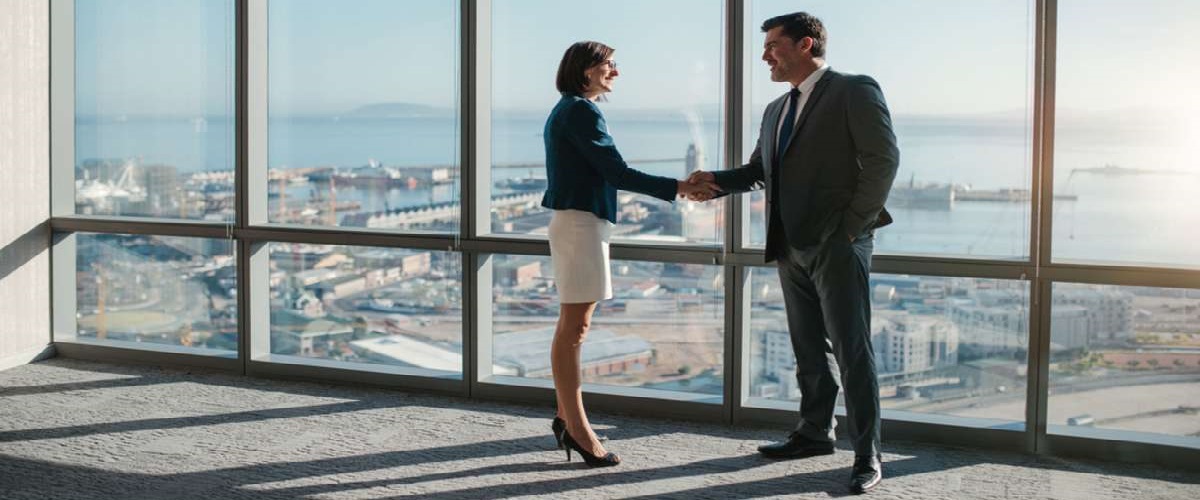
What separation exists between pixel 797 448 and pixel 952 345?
2.30ft

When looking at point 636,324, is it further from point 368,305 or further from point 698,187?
point 368,305

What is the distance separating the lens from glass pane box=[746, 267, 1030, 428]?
4355 millimetres

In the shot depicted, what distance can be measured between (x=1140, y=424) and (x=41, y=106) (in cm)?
507

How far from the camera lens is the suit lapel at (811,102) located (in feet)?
12.9

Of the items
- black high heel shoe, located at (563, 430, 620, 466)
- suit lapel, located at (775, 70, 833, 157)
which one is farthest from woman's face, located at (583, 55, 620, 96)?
black high heel shoe, located at (563, 430, 620, 466)

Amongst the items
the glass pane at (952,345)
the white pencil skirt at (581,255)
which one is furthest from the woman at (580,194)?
the glass pane at (952,345)

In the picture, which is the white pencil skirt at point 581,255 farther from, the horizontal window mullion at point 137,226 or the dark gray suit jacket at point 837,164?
the horizontal window mullion at point 137,226

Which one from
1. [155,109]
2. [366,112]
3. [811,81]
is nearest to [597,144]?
[811,81]

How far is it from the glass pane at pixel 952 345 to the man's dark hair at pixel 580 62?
1.36 meters

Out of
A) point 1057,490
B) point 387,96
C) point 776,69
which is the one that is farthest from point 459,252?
point 1057,490

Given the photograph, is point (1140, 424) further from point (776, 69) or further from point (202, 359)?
point (202, 359)

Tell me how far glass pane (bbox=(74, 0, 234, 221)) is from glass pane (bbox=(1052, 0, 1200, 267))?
3618 mm

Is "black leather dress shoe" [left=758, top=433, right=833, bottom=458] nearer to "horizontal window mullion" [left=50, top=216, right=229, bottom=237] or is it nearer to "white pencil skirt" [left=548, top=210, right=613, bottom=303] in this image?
"white pencil skirt" [left=548, top=210, right=613, bottom=303]

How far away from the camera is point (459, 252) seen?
17.2 feet
